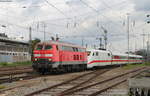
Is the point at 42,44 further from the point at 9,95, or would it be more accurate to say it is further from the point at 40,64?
the point at 9,95

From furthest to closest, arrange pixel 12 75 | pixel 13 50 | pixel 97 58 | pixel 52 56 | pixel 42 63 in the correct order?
pixel 13 50
pixel 97 58
pixel 52 56
pixel 42 63
pixel 12 75

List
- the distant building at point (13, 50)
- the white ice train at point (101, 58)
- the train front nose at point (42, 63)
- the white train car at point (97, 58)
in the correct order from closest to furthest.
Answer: the train front nose at point (42, 63) < the white train car at point (97, 58) < the white ice train at point (101, 58) < the distant building at point (13, 50)

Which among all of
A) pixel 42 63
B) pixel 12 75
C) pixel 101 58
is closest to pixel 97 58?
pixel 101 58

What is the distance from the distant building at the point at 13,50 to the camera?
214ft

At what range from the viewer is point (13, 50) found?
71250mm

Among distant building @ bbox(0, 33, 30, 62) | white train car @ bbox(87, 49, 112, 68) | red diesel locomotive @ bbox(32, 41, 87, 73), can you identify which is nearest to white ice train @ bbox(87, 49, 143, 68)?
white train car @ bbox(87, 49, 112, 68)

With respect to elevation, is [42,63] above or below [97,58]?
below

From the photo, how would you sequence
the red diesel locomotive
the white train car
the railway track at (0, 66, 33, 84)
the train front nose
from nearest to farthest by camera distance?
the railway track at (0, 66, 33, 84) < the train front nose < the red diesel locomotive < the white train car

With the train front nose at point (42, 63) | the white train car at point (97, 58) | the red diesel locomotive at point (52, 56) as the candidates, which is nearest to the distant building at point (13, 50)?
the white train car at point (97, 58)

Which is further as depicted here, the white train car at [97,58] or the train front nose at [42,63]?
the white train car at [97,58]

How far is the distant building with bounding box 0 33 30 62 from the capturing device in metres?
65.2

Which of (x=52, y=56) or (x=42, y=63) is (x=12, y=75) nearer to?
(x=42, y=63)

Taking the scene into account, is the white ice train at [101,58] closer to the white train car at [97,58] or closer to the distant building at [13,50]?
the white train car at [97,58]

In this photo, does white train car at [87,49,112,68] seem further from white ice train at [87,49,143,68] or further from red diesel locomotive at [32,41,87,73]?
red diesel locomotive at [32,41,87,73]
